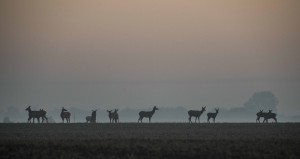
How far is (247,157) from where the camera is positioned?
109ft

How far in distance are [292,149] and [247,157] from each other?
3.60 meters

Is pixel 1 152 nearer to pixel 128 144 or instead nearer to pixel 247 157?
pixel 128 144

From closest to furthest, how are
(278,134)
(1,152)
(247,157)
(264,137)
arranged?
(247,157) → (1,152) → (264,137) → (278,134)

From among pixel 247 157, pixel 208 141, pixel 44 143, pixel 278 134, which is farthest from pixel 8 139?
pixel 278 134

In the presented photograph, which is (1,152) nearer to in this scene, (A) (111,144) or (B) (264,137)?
(A) (111,144)

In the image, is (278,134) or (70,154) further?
(278,134)

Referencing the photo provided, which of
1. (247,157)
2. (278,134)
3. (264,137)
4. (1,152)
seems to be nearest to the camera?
(247,157)

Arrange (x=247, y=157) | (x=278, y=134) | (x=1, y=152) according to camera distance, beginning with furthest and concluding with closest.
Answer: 1. (x=278, y=134)
2. (x=1, y=152)
3. (x=247, y=157)

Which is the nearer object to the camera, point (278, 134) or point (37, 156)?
point (37, 156)

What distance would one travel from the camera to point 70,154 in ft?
114

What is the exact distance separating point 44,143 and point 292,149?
1658 cm

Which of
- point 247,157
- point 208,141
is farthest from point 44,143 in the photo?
point 247,157

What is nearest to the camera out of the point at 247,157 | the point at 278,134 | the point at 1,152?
the point at 247,157

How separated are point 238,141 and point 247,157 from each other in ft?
13.9
